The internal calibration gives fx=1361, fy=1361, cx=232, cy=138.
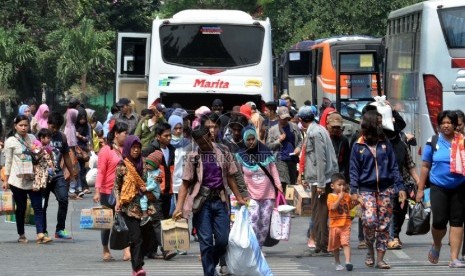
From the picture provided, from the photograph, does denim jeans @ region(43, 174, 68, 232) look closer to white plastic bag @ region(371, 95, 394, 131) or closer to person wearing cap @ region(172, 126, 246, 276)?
white plastic bag @ region(371, 95, 394, 131)

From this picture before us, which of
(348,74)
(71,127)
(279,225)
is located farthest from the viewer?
(348,74)

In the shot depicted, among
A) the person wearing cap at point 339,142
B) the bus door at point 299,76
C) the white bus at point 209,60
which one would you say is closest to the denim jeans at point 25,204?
the person wearing cap at point 339,142

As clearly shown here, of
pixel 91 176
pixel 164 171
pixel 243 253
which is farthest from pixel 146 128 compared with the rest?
pixel 243 253

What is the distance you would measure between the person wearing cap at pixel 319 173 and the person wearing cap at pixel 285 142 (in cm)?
380

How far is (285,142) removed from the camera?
20547 mm

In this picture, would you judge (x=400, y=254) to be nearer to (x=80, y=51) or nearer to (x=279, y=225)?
(x=279, y=225)

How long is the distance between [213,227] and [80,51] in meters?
33.7

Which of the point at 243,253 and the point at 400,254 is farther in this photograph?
the point at 400,254

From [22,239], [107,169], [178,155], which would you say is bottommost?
[22,239]

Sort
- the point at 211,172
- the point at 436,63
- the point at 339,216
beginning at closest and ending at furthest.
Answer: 1. the point at 211,172
2. the point at 339,216
3. the point at 436,63

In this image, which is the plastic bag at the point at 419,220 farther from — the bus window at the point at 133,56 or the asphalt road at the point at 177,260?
the bus window at the point at 133,56

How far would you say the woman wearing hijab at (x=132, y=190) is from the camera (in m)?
13.1

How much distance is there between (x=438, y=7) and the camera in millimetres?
23500

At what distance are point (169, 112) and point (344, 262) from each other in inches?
332
